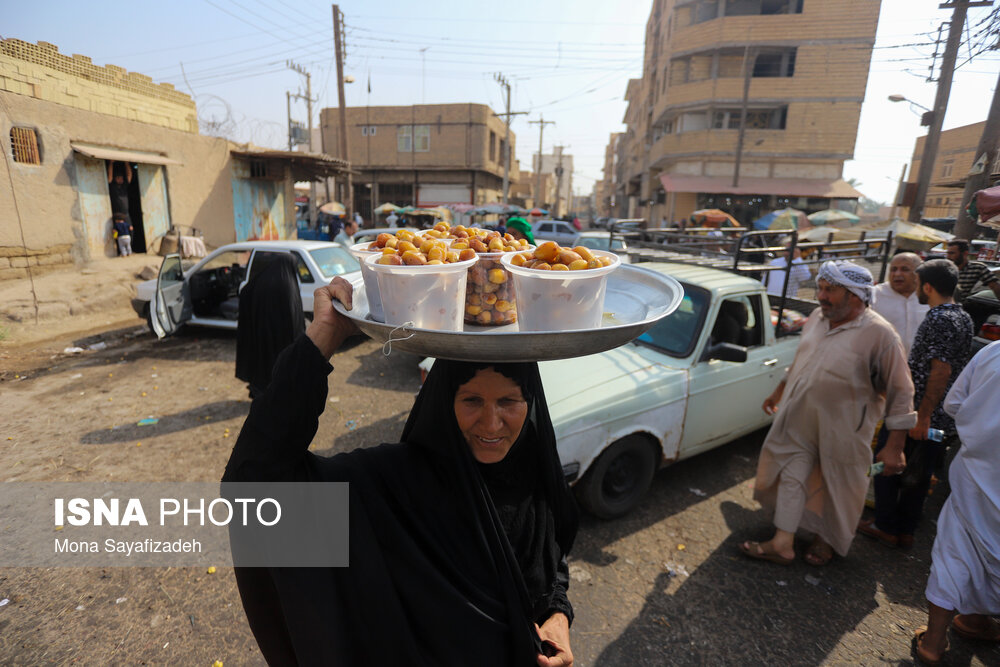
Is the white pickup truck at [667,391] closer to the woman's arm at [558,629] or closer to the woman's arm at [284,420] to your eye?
the woman's arm at [558,629]

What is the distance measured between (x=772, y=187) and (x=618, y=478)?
2731 cm

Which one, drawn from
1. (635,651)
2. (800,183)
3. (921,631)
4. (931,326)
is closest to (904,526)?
(921,631)

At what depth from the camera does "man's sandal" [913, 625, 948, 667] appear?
265 centimetres

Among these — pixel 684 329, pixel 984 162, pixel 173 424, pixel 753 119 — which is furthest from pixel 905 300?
pixel 753 119

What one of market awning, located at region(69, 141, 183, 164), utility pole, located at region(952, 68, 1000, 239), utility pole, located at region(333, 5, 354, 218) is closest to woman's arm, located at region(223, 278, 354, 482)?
utility pole, located at region(952, 68, 1000, 239)

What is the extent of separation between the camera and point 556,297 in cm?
116

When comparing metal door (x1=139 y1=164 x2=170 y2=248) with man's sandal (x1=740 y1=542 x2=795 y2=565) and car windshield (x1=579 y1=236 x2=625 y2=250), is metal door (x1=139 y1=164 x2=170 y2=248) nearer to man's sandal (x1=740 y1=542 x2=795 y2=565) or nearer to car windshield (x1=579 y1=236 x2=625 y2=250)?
car windshield (x1=579 y1=236 x2=625 y2=250)

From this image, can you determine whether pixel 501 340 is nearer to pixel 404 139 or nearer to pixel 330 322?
pixel 330 322

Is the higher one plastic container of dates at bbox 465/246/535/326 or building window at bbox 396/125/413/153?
building window at bbox 396/125/413/153

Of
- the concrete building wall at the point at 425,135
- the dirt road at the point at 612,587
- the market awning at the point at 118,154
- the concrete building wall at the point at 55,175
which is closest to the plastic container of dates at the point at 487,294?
the dirt road at the point at 612,587

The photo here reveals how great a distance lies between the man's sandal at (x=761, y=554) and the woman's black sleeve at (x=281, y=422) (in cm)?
352

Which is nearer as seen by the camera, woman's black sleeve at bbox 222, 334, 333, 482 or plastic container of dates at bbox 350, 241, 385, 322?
woman's black sleeve at bbox 222, 334, 333, 482

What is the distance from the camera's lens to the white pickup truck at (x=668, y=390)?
3.54 m

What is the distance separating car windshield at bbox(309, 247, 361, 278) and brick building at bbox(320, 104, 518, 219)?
27.0 metres
